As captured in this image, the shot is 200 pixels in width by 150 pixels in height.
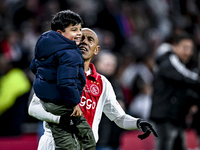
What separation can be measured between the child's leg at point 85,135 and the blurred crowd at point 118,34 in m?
2.32

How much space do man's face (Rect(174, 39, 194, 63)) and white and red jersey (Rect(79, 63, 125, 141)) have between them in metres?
2.26

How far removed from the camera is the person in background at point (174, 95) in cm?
475

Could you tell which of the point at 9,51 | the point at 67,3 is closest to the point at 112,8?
the point at 67,3

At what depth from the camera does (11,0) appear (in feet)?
27.5

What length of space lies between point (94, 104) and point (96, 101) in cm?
3

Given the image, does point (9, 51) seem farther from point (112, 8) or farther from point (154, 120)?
point (154, 120)

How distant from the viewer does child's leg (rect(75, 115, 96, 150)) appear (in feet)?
7.95

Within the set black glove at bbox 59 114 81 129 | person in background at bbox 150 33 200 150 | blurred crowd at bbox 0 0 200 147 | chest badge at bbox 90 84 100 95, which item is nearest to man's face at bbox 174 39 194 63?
person in background at bbox 150 33 200 150

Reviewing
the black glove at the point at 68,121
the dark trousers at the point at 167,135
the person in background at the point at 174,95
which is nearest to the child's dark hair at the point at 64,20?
the black glove at the point at 68,121

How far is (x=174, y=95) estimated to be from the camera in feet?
15.9

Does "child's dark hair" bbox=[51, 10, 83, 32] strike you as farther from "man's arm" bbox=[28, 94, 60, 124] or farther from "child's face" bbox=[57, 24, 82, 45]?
"man's arm" bbox=[28, 94, 60, 124]

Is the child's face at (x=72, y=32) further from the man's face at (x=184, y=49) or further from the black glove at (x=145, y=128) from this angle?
the man's face at (x=184, y=49)

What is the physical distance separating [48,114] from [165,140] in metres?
2.77

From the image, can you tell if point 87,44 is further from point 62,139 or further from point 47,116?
point 62,139
